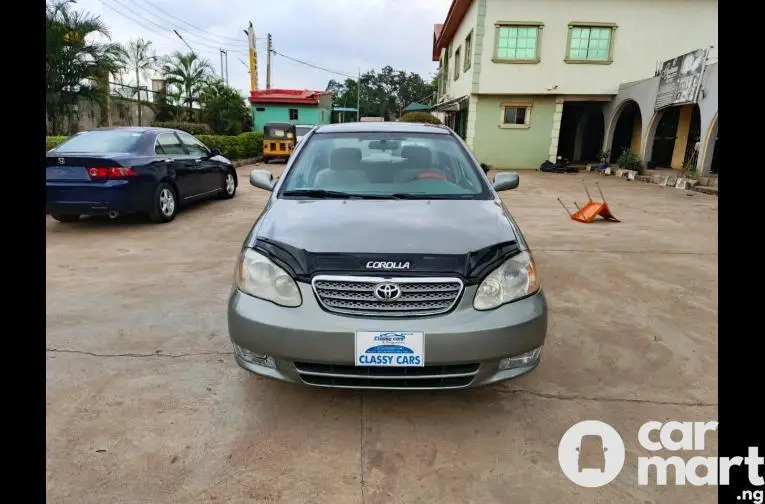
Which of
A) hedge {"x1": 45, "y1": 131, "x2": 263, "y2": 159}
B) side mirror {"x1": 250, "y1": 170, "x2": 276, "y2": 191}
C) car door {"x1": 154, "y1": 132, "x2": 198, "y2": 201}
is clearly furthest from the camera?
hedge {"x1": 45, "y1": 131, "x2": 263, "y2": 159}

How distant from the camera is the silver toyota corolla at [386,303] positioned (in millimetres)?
2119

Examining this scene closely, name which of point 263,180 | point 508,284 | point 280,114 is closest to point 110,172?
point 263,180

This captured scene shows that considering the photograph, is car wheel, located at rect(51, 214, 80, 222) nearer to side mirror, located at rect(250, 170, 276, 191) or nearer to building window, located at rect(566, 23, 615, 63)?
side mirror, located at rect(250, 170, 276, 191)

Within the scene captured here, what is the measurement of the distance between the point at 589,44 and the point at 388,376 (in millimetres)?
17330

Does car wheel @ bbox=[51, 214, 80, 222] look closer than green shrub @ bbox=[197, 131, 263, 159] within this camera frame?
Yes

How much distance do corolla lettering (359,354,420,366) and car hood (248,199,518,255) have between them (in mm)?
474

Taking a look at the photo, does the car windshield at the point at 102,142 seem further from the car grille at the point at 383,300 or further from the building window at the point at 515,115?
the building window at the point at 515,115

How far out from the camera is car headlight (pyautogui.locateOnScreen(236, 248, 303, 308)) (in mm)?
2244

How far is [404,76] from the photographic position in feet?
232

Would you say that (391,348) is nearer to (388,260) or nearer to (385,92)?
(388,260)

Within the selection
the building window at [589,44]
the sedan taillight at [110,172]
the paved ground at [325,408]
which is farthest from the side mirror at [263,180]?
the building window at [589,44]

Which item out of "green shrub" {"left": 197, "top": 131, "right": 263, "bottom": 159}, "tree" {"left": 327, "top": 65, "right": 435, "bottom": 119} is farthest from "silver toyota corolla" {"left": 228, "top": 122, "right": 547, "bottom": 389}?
"tree" {"left": 327, "top": 65, "right": 435, "bottom": 119}

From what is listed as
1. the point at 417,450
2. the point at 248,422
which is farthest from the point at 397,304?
the point at 248,422

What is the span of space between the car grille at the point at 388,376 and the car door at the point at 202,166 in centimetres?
622
